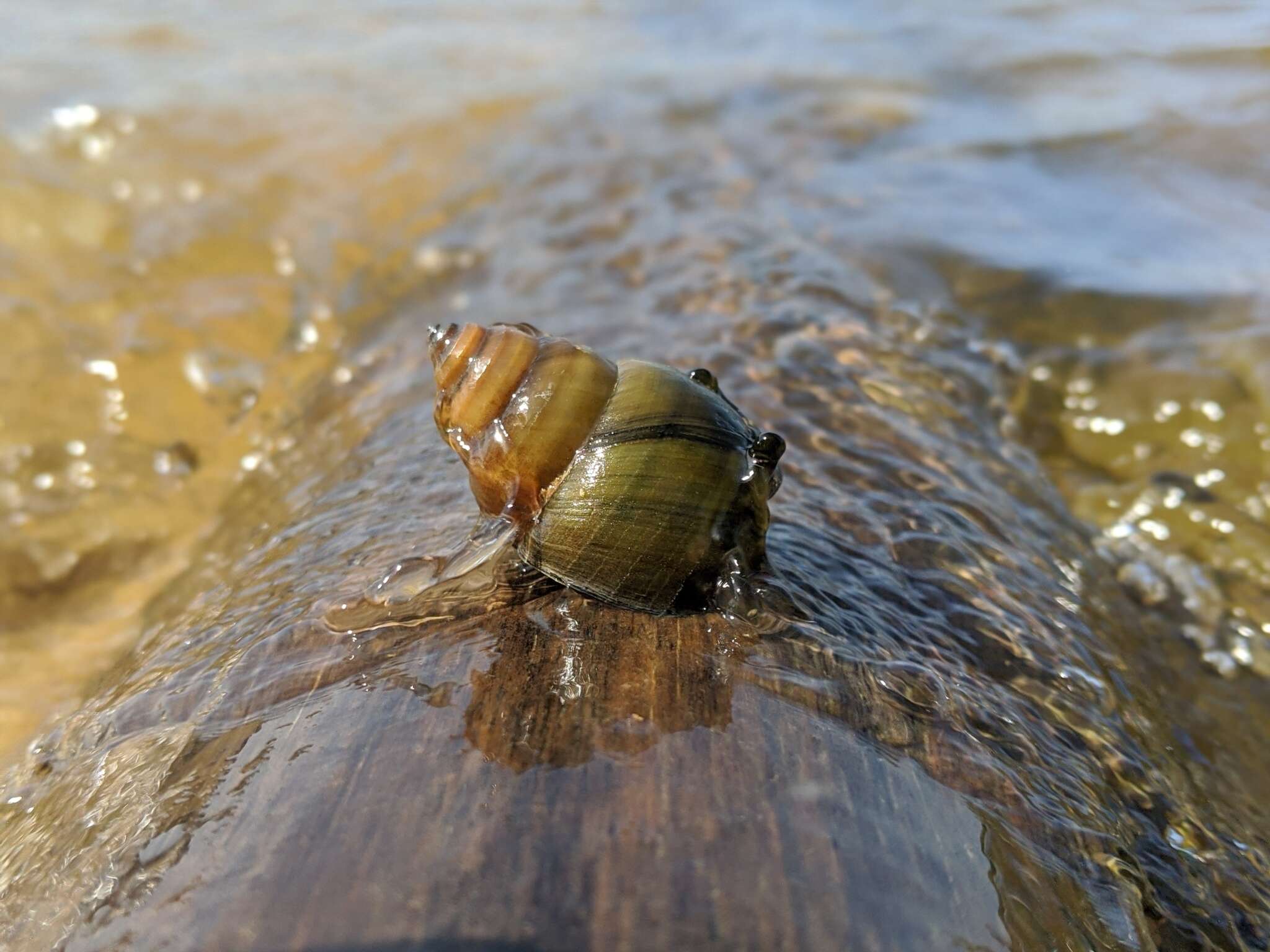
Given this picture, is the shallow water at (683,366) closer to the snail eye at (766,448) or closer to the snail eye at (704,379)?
the snail eye at (766,448)

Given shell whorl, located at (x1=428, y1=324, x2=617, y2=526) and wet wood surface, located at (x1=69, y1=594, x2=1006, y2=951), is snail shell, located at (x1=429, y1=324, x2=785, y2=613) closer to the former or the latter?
shell whorl, located at (x1=428, y1=324, x2=617, y2=526)

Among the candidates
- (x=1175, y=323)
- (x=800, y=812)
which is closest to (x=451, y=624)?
(x=800, y=812)

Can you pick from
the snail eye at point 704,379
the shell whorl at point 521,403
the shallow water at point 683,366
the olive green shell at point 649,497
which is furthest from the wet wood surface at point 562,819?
the snail eye at point 704,379

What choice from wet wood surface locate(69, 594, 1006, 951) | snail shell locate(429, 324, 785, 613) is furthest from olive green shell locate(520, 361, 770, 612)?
wet wood surface locate(69, 594, 1006, 951)

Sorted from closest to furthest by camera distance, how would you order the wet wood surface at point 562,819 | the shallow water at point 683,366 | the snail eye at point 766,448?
the wet wood surface at point 562,819
the shallow water at point 683,366
the snail eye at point 766,448

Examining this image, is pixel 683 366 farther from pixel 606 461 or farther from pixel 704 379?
pixel 606 461
